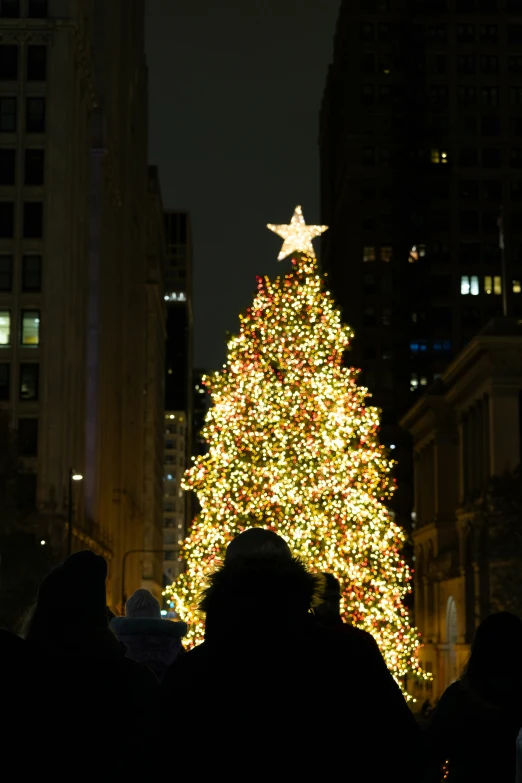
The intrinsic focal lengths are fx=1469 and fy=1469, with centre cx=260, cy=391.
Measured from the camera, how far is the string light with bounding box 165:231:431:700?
38500 millimetres

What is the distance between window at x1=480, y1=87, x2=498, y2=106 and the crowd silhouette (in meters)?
137

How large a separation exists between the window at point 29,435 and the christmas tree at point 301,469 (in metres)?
39.5

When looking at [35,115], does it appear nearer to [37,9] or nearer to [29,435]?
[37,9]

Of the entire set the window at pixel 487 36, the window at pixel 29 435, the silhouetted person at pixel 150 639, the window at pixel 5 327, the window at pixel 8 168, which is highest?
the window at pixel 487 36

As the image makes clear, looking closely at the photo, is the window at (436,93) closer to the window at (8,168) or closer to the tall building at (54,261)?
the tall building at (54,261)

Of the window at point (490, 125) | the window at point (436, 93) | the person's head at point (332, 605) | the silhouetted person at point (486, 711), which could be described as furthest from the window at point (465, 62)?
the silhouetted person at point (486, 711)

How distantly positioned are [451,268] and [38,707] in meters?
130

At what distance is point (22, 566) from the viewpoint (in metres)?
53.2

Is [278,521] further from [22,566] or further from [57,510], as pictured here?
[57,510]

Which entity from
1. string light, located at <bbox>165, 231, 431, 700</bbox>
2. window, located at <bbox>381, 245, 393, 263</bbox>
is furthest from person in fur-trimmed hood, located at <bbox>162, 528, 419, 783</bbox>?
window, located at <bbox>381, 245, 393, 263</bbox>

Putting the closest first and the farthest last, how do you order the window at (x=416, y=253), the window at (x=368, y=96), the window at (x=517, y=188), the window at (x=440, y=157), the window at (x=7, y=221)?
1. the window at (x=7, y=221)
2. the window at (x=416, y=253)
3. the window at (x=517, y=188)
4. the window at (x=440, y=157)
5. the window at (x=368, y=96)

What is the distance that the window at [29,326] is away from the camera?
7938 centimetres

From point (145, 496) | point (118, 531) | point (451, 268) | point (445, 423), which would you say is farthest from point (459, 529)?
point (145, 496)

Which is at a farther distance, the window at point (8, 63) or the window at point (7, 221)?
the window at point (8, 63)
